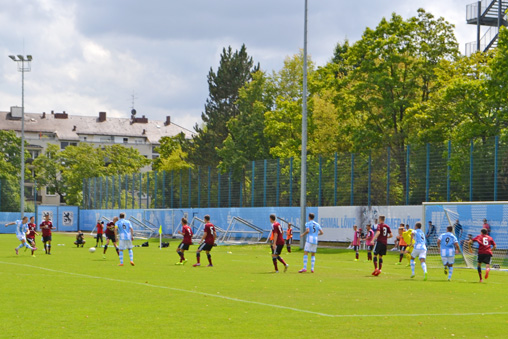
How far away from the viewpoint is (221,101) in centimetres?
9250

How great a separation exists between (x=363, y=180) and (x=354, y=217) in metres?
2.18

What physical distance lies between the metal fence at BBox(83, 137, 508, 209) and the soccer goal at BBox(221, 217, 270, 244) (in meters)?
1.78

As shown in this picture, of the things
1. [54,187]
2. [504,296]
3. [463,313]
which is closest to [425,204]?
[504,296]

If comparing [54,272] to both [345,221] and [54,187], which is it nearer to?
[345,221]

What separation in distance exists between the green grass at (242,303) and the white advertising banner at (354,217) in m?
14.4

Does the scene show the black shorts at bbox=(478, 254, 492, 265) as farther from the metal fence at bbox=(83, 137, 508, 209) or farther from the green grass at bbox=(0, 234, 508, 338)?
the metal fence at bbox=(83, 137, 508, 209)

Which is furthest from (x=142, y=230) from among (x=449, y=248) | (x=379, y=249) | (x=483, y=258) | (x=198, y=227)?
(x=483, y=258)

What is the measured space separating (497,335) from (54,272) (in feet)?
54.9

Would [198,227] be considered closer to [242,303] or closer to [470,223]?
[470,223]

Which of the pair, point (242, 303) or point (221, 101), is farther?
point (221, 101)

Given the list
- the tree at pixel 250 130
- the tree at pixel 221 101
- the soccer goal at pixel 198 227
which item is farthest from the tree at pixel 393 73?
the tree at pixel 221 101

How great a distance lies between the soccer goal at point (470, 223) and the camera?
32.9 metres

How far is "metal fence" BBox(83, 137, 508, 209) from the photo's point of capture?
38406mm

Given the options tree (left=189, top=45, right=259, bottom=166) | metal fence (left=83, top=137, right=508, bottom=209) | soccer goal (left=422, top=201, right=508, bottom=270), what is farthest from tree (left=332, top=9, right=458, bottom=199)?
tree (left=189, top=45, right=259, bottom=166)
